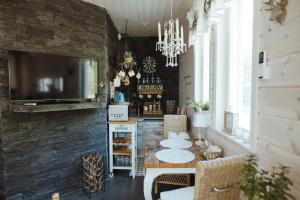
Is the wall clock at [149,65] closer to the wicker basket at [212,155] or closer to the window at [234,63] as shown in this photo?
the window at [234,63]

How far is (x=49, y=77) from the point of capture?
8.30ft

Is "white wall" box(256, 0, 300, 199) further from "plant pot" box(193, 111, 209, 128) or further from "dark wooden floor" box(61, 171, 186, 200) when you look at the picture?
"dark wooden floor" box(61, 171, 186, 200)

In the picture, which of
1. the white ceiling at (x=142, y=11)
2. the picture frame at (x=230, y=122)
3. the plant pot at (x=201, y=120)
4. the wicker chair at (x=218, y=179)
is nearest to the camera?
the wicker chair at (x=218, y=179)

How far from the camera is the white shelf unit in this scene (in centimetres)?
342

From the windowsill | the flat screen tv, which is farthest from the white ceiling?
the windowsill

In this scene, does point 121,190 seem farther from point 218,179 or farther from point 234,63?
point 234,63

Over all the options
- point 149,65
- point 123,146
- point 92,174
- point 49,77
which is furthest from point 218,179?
point 149,65

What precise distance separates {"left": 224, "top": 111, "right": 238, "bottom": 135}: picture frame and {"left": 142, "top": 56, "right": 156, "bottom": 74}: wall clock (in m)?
3.01

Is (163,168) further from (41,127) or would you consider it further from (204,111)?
(41,127)

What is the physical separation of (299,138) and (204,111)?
1.67 metres

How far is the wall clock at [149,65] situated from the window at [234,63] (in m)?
2.57

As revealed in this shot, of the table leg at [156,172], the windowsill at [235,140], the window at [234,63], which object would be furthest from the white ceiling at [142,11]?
the table leg at [156,172]

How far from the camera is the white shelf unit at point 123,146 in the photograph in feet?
11.2

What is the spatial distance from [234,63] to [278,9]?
3.34 feet
